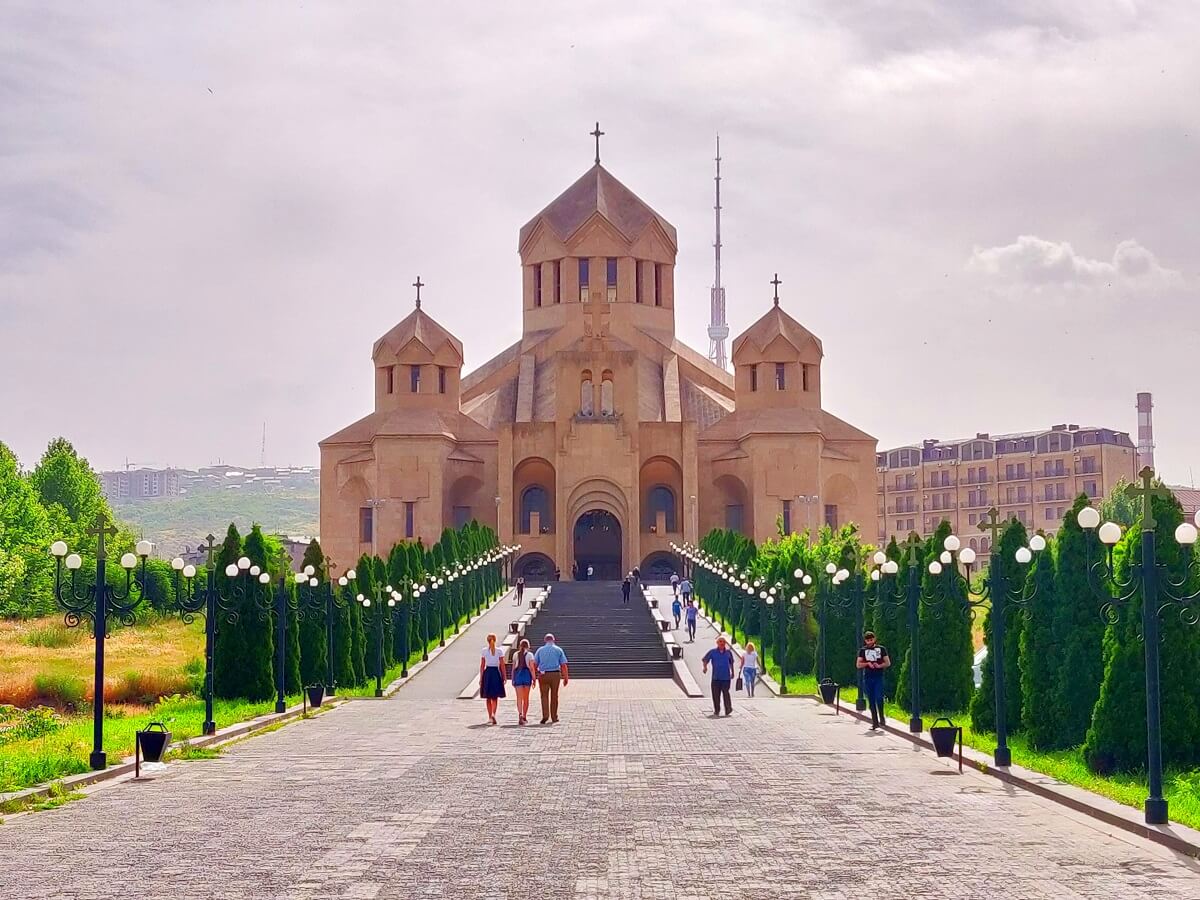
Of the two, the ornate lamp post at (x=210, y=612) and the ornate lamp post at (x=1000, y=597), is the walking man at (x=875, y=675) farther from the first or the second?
the ornate lamp post at (x=210, y=612)

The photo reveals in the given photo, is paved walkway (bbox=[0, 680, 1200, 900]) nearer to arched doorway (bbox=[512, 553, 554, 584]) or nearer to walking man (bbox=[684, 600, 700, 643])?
walking man (bbox=[684, 600, 700, 643])

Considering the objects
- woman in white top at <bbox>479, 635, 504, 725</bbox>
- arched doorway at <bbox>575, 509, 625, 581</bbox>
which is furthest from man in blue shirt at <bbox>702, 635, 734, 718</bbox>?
arched doorway at <bbox>575, 509, 625, 581</bbox>

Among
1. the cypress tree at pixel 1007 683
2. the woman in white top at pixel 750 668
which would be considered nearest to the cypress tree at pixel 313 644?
the woman in white top at pixel 750 668

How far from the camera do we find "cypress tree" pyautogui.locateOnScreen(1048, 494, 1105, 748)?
1502 centimetres

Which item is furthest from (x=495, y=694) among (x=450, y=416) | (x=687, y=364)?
(x=687, y=364)

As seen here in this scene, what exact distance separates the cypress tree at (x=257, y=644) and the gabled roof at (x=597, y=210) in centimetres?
4123

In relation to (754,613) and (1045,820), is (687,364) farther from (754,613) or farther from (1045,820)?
(1045,820)

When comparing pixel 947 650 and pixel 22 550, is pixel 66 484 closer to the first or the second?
pixel 22 550

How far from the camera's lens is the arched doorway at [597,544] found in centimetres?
6116

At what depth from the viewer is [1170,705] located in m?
12.7

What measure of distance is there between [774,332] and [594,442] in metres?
7.94

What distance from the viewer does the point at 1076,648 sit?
15141 millimetres

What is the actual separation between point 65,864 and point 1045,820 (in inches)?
247

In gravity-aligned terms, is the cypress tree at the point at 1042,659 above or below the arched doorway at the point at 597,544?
below
